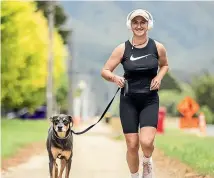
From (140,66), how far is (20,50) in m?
36.6

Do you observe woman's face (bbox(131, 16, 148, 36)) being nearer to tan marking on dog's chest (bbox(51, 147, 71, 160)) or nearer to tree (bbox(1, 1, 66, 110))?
tan marking on dog's chest (bbox(51, 147, 71, 160))

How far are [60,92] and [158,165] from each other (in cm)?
8943

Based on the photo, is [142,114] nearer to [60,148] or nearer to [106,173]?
[60,148]

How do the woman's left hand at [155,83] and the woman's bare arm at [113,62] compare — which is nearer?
the woman's left hand at [155,83]

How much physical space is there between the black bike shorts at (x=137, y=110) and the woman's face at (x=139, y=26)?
684mm

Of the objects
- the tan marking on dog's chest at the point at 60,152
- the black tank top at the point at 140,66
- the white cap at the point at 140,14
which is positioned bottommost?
the tan marking on dog's chest at the point at 60,152

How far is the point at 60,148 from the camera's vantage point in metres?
9.22

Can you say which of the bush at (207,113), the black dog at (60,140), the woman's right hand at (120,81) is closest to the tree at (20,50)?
the black dog at (60,140)

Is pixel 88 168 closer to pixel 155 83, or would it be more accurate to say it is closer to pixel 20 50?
pixel 155 83

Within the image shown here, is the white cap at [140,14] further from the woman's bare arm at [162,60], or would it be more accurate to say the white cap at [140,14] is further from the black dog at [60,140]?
the black dog at [60,140]

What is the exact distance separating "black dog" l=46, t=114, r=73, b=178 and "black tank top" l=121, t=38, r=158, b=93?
0.98 m

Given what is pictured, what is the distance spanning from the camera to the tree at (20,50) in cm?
4366

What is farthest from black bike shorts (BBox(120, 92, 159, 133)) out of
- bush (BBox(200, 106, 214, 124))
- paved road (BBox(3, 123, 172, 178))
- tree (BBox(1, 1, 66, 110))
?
bush (BBox(200, 106, 214, 124))

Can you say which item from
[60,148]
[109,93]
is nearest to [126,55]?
[60,148]
